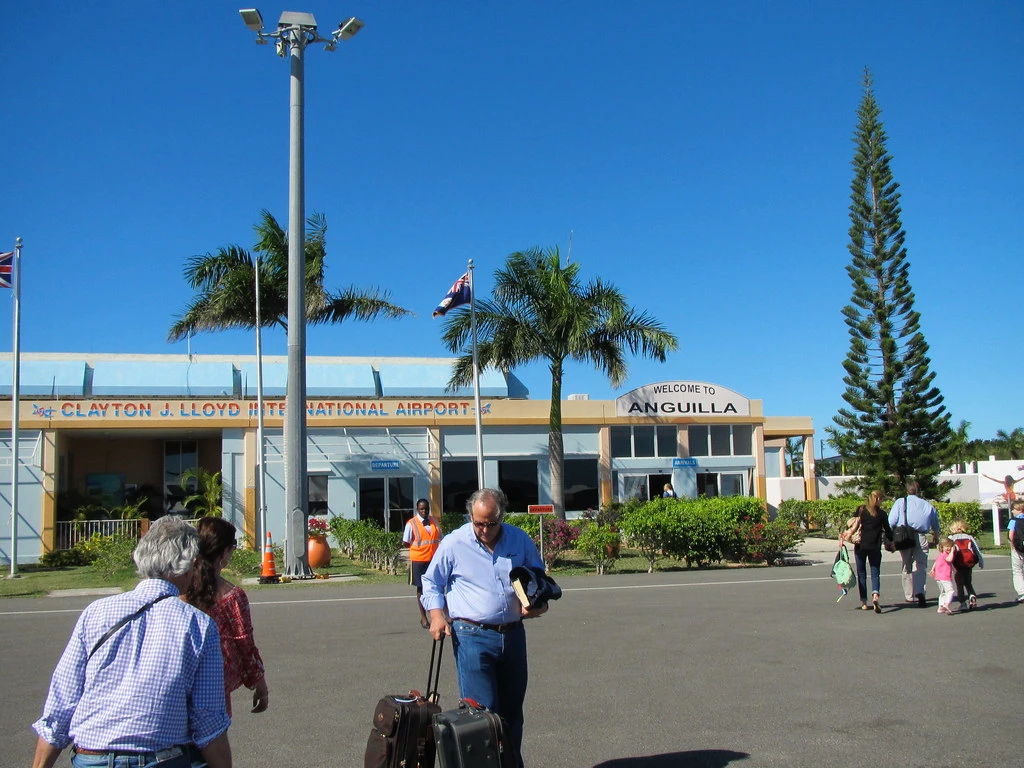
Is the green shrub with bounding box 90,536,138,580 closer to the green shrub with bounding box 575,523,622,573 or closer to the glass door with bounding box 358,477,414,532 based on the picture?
the glass door with bounding box 358,477,414,532

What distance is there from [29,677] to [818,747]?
7024 millimetres

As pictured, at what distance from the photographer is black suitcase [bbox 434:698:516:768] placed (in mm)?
4277

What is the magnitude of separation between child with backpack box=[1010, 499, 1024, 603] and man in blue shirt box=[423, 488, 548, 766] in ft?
31.2

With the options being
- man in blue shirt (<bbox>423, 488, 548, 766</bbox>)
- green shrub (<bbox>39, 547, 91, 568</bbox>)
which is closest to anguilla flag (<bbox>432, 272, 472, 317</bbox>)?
green shrub (<bbox>39, 547, 91, 568</bbox>)

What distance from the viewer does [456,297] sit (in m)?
25.8

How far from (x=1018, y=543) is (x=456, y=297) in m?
16.3

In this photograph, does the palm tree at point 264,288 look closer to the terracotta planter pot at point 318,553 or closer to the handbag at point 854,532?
the terracotta planter pot at point 318,553

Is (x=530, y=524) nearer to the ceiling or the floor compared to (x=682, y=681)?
nearer to the ceiling

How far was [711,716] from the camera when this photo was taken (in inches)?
272

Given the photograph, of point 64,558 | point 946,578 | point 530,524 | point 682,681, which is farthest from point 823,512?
point 682,681

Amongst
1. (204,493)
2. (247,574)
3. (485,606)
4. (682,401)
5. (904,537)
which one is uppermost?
(682,401)

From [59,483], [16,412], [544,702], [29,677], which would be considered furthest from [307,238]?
[544,702]

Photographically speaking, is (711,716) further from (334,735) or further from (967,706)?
(334,735)

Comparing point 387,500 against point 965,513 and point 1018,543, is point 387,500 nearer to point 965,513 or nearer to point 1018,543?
point 965,513
